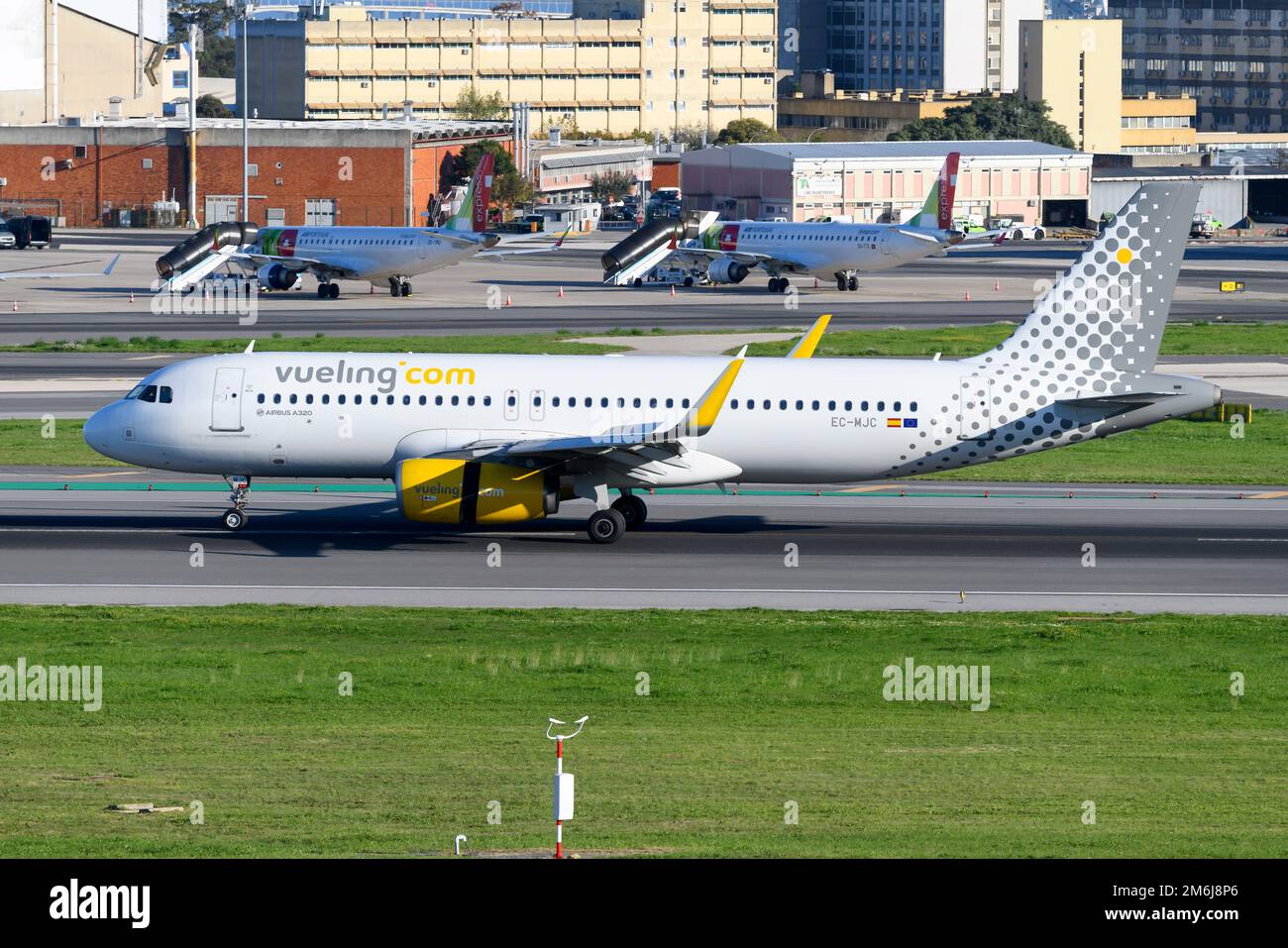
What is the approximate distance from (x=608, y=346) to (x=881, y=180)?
345 feet

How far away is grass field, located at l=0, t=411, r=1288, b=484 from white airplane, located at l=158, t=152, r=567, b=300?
159ft

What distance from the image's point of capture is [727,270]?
385 feet

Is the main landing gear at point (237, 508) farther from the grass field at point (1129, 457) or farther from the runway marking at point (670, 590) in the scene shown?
the grass field at point (1129, 457)

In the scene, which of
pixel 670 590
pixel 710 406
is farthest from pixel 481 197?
pixel 670 590

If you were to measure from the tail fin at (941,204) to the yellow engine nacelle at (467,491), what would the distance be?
3335 inches

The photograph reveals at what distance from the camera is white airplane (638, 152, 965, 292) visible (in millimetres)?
116000

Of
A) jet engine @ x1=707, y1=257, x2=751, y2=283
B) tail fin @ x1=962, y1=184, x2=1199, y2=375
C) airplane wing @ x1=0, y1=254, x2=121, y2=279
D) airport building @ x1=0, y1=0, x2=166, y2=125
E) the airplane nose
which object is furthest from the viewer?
airport building @ x1=0, y1=0, x2=166, y2=125

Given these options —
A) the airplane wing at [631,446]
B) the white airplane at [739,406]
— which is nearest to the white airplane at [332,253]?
the white airplane at [739,406]

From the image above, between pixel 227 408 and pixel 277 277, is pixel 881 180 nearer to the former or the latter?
pixel 277 277

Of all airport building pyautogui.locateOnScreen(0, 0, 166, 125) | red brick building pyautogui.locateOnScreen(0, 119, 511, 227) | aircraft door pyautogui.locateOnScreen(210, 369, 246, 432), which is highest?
airport building pyautogui.locateOnScreen(0, 0, 166, 125)

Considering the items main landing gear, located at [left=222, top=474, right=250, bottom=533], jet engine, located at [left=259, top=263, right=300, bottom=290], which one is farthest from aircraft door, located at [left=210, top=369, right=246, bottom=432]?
jet engine, located at [left=259, top=263, right=300, bottom=290]

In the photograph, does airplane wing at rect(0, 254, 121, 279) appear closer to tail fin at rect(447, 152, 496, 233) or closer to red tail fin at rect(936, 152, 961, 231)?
tail fin at rect(447, 152, 496, 233)

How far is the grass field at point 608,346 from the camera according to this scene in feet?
253

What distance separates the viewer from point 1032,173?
18325 centimetres
